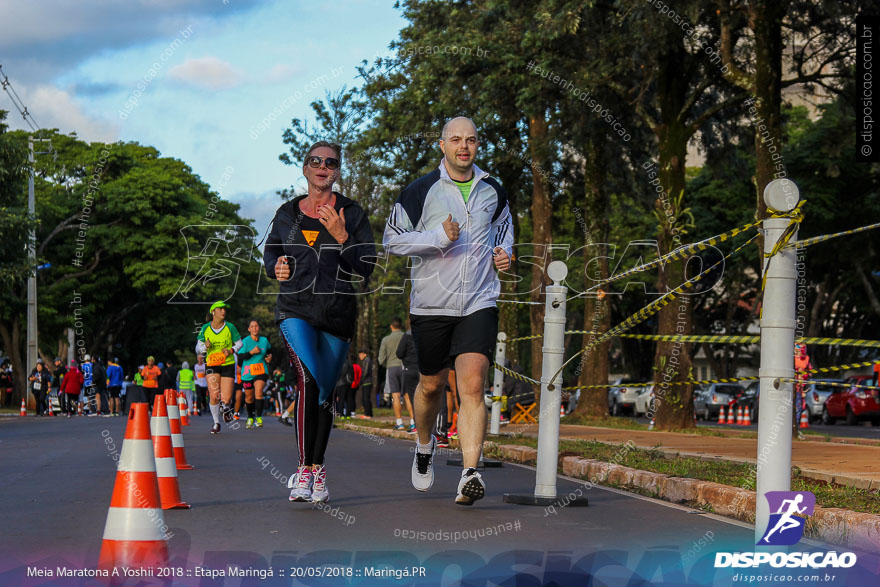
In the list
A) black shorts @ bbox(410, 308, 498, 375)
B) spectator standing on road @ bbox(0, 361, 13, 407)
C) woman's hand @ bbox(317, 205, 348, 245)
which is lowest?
spectator standing on road @ bbox(0, 361, 13, 407)

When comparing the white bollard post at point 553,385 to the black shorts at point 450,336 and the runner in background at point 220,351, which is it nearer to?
the black shorts at point 450,336

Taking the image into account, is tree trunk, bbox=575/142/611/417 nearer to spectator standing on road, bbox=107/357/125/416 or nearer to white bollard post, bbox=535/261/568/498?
spectator standing on road, bbox=107/357/125/416

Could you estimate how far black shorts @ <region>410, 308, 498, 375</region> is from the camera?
24.5 ft

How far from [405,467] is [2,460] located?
3892 millimetres

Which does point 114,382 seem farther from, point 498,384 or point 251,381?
point 498,384

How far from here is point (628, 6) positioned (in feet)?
59.3

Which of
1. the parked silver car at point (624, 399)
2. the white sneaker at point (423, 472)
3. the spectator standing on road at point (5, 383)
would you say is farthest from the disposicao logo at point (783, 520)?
the parked silver car at point (624, 399)

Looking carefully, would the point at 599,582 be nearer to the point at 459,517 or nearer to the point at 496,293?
the point at 459,517

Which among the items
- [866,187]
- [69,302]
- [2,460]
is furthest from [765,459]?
[69,302]

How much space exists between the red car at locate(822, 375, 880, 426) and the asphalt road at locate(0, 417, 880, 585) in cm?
2775

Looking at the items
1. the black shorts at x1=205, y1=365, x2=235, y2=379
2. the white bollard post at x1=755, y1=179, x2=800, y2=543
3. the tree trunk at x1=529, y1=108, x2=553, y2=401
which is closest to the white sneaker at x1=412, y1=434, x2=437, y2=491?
the white bollard post at x1=755, y1=179, x2=800, y2=543

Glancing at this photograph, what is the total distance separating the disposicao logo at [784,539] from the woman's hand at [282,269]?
3.23 metres

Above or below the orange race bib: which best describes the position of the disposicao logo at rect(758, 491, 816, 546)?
below

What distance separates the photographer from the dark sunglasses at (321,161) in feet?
25.6
